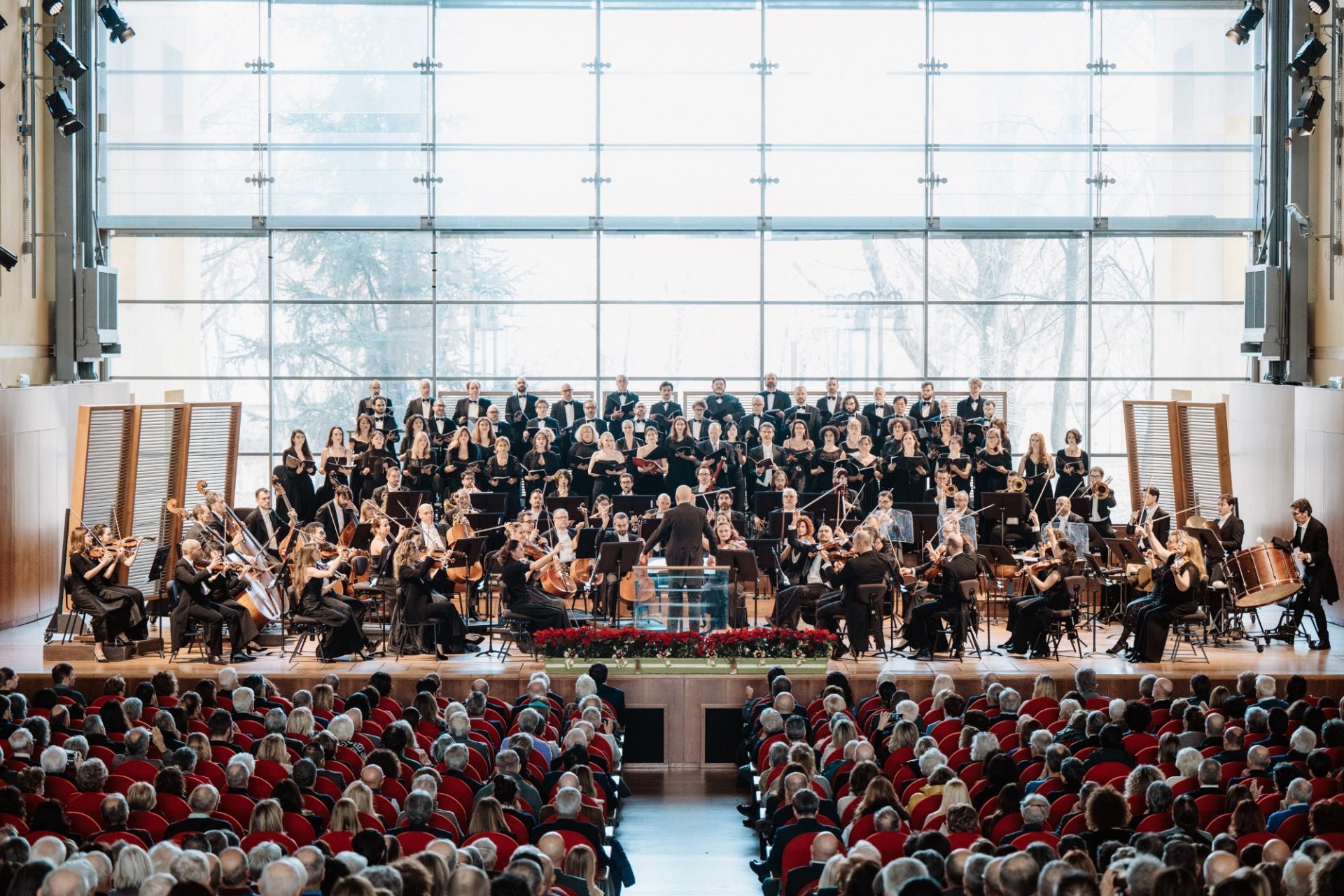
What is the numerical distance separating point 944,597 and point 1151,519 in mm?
2497

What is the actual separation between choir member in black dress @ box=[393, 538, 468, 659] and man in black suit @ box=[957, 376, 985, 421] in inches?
271

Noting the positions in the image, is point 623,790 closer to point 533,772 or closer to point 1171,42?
point 533,772

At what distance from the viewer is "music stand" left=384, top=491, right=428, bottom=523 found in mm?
16750

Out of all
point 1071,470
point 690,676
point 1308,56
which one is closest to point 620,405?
point 1071,470

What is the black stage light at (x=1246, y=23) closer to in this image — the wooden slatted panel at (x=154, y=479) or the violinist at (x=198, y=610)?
the wooden slatted panel at (x=154, y=479)

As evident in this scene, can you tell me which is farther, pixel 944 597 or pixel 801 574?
pixel 801 574

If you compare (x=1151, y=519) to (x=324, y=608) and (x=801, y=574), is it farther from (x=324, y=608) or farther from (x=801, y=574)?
(x=324, y=608)

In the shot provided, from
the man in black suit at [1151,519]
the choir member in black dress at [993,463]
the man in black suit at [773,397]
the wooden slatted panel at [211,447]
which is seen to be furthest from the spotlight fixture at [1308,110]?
the wooden slatted panel at [211,447]

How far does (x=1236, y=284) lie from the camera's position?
859 inches

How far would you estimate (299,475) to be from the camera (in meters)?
18.1

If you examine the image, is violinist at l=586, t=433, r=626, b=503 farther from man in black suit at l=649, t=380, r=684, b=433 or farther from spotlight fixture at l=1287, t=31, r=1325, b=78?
spotlight fixture at l=1287, t=31, r=1325, b=78

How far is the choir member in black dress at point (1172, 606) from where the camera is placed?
14.6 m

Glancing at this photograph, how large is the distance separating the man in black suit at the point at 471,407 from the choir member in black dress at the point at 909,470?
16.5ft

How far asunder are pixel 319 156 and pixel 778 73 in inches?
247
